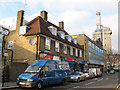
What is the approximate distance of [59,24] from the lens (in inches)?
1458

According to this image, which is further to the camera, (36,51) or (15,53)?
(15,53)

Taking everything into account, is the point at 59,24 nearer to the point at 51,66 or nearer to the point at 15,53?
the point at 15,53

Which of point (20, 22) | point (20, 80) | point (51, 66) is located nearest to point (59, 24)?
point (20, 22)

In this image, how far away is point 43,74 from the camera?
11.9 m

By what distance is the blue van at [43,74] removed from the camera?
10878 mm

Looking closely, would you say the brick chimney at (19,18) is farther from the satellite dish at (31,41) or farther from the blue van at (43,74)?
the blue van at (43,74)

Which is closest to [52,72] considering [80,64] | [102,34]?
[80,64]

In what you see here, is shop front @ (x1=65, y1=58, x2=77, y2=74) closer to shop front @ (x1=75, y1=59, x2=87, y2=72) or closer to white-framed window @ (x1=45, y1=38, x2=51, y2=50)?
shop front @ (x1=75, y1=59, x2=87, y2=72)

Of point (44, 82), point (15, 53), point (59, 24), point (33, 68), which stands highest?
point (59, 24)

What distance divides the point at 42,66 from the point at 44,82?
1411mm

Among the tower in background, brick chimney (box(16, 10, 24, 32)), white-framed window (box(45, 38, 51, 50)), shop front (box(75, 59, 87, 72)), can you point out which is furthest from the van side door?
the tower in background

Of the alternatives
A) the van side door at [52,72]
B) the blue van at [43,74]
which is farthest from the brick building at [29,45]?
the van side door at [52,72]

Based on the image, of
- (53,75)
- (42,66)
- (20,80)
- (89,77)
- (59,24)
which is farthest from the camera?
(59,24)

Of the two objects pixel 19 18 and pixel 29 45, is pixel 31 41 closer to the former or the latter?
pixel 29 45
